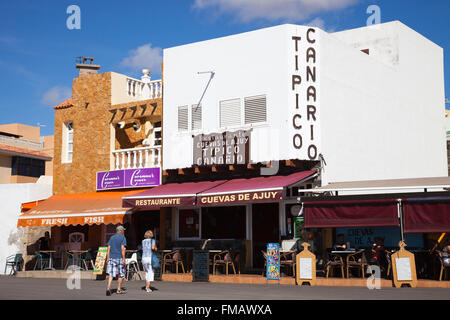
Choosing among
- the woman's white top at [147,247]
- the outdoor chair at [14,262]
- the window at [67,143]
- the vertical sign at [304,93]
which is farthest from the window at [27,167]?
the woman's white top at [147,247]

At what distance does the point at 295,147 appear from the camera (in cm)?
1938

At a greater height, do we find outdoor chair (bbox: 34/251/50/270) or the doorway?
the doorway

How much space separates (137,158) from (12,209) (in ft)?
20.8

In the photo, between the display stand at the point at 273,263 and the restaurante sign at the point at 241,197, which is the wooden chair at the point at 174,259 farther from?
the display stand at the point at 273,263

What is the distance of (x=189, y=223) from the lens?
22.2 m

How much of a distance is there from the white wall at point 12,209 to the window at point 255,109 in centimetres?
1036

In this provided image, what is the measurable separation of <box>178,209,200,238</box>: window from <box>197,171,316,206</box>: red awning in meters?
2.58

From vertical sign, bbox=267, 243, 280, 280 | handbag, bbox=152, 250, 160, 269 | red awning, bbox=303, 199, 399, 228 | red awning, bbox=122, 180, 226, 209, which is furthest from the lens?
red awning, bbox=122, 180, 226, 209

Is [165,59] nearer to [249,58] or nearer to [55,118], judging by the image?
[249,58]

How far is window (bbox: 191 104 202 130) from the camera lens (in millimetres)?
21734

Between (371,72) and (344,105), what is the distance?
2710 mm

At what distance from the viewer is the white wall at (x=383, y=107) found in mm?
20578

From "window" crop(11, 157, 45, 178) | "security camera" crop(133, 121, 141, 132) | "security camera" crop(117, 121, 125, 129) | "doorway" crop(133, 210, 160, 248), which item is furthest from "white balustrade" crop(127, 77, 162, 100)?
"window" crop(11, 157, 45, 178)

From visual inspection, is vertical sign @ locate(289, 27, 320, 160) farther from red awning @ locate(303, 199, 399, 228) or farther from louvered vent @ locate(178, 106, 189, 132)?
louvered vent @ locate(178, 106, 189, 132)
